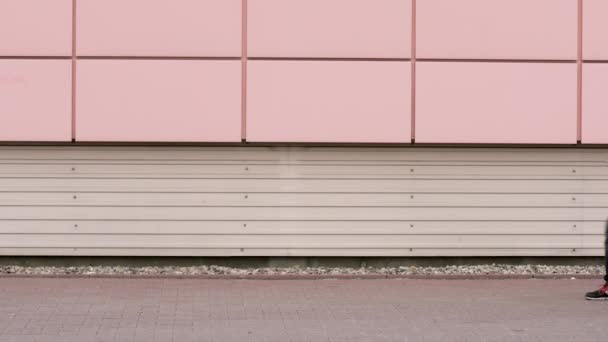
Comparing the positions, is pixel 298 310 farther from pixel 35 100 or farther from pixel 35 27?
pixel 35 27

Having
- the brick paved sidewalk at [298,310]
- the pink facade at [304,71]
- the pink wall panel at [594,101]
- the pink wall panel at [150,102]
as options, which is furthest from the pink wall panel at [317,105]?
the pink wall panel at [594,101]

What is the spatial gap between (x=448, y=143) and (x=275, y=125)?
7.13ft

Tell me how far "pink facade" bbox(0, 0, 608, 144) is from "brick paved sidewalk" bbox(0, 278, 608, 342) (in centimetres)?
190

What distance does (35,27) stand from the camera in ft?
42.1

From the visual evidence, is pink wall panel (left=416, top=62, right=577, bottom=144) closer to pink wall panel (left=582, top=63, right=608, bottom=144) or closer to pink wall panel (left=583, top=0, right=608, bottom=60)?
pink wall panel (left=582, top=63, right=608, bottom=144)

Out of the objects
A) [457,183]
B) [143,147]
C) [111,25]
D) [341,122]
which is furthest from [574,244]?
[111,25]

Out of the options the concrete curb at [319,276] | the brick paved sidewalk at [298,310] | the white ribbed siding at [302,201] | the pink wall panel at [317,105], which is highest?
the pink wall panel at [317,105]

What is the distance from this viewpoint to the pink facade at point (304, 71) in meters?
12.8

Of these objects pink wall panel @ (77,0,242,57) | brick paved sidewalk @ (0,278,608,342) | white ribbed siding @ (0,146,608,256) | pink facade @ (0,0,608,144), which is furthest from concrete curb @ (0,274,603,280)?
pink wall panel @ (77,0,242,57)

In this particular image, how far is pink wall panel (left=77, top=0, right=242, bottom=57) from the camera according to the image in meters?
12.8

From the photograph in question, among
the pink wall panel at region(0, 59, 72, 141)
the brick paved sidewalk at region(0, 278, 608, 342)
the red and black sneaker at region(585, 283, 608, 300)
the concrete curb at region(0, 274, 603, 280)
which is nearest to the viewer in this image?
the brick paved sidewalk at region(0, 278, 608, 342)

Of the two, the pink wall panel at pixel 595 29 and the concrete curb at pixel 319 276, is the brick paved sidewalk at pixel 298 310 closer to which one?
the concrete curb at pixel 319 276

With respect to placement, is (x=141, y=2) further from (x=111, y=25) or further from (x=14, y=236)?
(x=14, y=236)

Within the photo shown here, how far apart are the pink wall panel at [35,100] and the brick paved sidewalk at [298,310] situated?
1.84m
